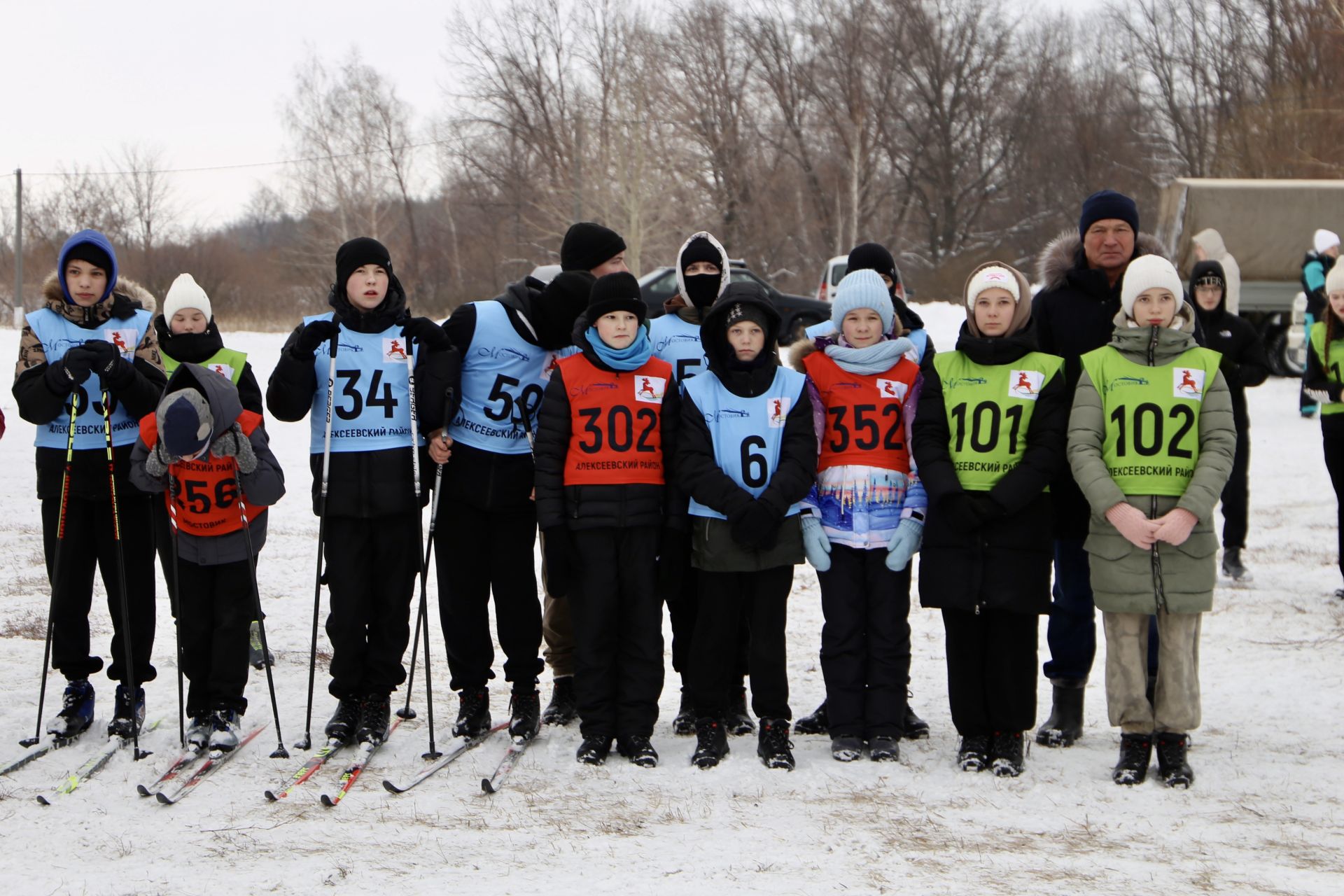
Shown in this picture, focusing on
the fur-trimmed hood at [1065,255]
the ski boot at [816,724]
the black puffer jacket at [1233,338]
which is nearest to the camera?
the fur-trimmed hood at [1065,255]

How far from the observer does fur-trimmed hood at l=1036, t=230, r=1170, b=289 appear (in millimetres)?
4688

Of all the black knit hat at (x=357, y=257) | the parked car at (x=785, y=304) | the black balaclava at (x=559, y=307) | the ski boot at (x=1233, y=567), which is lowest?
the ski boot at (x=1233, y=567)

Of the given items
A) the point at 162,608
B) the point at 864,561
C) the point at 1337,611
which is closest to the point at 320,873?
the point at 864,561

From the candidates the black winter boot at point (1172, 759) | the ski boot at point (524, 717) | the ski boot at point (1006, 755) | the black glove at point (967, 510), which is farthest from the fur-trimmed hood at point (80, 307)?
the black winter boot at point (1172, 759)

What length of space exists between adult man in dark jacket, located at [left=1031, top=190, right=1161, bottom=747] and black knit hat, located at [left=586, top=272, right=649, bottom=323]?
59.7 inches

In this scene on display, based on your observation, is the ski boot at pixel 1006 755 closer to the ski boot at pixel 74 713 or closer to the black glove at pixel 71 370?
the ski boot at pixel 74 713

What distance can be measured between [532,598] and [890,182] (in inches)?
1610

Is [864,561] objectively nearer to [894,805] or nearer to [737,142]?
[894,805]

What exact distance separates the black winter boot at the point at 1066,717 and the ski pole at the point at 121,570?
327cm

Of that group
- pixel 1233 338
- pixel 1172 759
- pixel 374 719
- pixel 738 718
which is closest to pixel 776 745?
pixel 738 718

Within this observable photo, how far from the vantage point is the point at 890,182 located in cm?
4356

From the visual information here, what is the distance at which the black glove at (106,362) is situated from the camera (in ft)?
14.4

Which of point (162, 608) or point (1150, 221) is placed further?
point (1150, 221)

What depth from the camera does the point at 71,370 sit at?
4.34 meters
